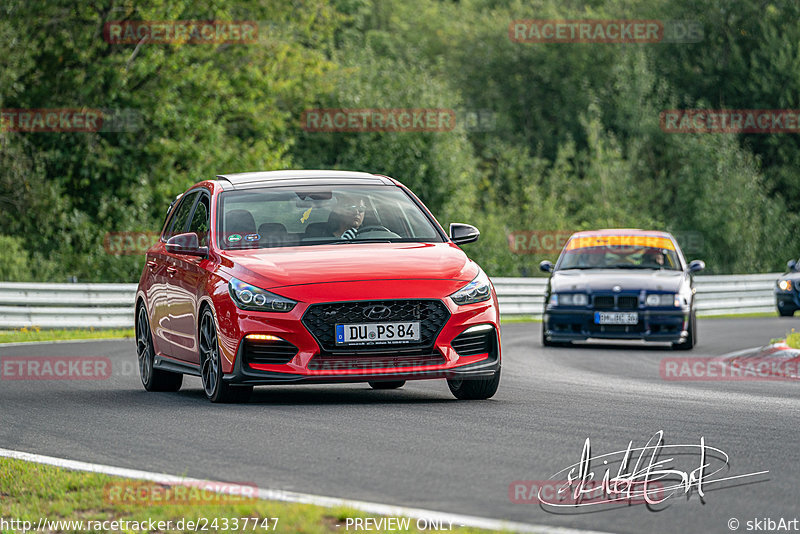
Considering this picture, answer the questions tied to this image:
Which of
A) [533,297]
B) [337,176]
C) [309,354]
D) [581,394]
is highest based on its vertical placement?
[337,176]

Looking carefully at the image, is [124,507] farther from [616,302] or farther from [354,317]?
[616,302]

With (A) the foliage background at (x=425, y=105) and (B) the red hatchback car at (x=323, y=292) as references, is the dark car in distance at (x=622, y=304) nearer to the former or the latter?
(B) the red hatchback car at (x=323, y=292)

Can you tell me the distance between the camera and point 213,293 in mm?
10141

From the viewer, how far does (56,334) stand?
2188 cm

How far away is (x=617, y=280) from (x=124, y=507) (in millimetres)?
13346

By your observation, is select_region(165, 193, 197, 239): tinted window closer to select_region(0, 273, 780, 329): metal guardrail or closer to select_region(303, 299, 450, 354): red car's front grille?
select_region(303, 299, 450, 354): red car's front grille

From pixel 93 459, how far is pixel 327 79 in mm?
35323

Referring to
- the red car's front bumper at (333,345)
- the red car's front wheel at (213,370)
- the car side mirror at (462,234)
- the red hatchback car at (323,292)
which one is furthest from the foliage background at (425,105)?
the red car's front bumper at (333,345)

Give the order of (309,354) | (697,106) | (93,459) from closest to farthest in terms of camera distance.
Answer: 1. (93,459)
2. (309,354)
3. (697,106)

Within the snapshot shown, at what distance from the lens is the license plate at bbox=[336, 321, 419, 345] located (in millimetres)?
9633

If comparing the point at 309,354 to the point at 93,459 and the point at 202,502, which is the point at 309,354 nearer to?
the point at 93,459

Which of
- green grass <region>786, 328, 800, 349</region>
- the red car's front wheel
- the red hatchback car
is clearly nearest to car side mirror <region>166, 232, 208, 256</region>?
the red hatchback car

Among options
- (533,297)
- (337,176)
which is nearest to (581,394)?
(337,176)

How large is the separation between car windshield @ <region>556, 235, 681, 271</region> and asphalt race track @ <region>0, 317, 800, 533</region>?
6.38 m
